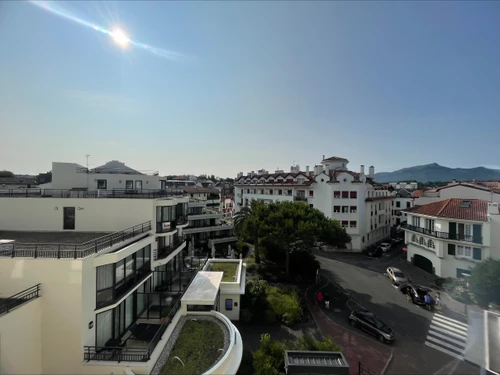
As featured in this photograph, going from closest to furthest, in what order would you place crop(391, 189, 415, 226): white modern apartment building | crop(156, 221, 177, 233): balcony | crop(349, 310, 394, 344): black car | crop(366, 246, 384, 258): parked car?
1. crop(349, 310, 394, 344): black car
2. crop(156, 221, 177, 233): balcony
3. crop(366, 246, 384, 258): parked car
4. crop(391, 189, 415, 226): white modern apartment building

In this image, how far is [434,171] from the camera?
58.3 metres

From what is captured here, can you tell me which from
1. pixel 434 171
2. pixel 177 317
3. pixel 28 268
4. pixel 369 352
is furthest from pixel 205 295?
pixel 434 171

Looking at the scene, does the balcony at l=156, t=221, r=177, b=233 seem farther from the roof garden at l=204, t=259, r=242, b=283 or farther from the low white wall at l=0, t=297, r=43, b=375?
the low white wall at l=0, t=297, r=43, b=375

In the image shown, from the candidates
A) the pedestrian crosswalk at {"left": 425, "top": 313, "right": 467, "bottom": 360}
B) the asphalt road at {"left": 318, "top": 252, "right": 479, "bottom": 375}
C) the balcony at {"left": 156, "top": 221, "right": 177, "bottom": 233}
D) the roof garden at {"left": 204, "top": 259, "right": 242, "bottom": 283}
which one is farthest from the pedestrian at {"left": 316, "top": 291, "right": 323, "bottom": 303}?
the balcony at {"left": 156, "top": 221, "right": 177, "bottom": 233}

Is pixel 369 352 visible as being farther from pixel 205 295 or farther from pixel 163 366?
pixel 163 366

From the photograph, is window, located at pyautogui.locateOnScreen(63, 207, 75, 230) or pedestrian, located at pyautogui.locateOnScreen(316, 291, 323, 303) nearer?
window, located at pyautogui.locateOnScreen(63, 207, 75, 230)

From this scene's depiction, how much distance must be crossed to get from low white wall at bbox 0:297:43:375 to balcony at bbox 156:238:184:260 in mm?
7343

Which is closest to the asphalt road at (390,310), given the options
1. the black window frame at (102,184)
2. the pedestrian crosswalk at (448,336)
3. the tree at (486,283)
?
the pedestrian crosswalk at (448,336)

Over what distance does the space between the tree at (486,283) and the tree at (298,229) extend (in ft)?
31.4

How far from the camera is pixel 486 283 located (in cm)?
1762

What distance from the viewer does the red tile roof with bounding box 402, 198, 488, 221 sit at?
2304 centimetres

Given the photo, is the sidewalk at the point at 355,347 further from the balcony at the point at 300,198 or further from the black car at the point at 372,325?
the balcony at the point at 300,198

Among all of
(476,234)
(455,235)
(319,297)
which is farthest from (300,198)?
(476,234)

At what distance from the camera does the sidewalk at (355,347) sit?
42.1 ft
